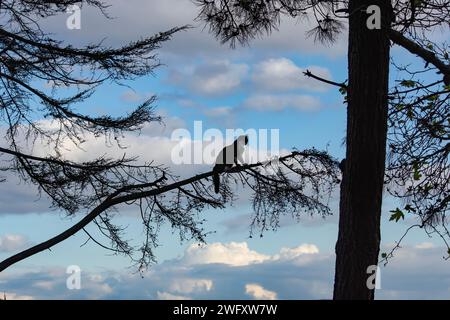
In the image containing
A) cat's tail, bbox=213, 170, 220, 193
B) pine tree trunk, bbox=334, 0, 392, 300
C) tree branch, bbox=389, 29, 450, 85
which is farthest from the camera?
cat's tail, bbox=213, 170, 220, 193

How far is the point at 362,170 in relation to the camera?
7.01m

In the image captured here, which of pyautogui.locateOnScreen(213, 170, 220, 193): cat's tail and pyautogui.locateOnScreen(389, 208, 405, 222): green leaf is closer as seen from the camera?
pyautogui.locateOnScreen(389, 208, 405, 222): green leaf

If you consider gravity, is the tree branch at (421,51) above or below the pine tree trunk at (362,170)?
above

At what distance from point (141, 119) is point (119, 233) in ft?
6.79

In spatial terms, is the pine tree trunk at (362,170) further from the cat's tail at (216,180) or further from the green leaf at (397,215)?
the cat's tail at (216,180)

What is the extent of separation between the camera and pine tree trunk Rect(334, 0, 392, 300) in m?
6.98

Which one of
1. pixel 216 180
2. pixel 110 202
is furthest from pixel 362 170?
pixel 110 202

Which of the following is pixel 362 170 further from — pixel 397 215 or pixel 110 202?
pixel 110 202

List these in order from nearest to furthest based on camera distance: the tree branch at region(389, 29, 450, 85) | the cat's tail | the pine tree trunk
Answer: the pine tree trunk
the tree branch at region(389, 29, 450, 85)
the cat's tail

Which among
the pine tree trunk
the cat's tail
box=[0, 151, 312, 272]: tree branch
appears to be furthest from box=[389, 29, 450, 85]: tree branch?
the cat's tail

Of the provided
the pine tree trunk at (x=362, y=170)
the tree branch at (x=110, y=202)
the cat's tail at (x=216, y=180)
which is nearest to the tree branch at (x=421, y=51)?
the pine tree trunk at (x=362, y=170)

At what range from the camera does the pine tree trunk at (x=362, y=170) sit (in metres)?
6.98

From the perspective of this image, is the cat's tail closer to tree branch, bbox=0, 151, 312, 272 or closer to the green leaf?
tree branch, bbox=0, 151, 312, 272
